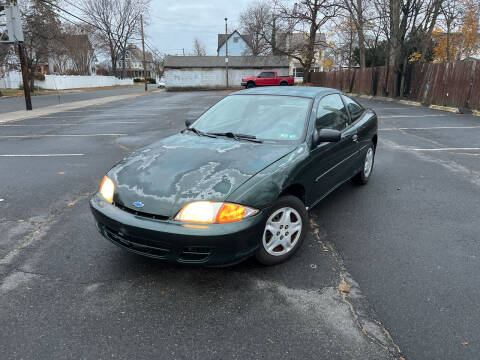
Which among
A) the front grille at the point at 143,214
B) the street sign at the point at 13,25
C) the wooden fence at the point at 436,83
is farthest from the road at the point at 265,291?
the street sign at the point at 13,25

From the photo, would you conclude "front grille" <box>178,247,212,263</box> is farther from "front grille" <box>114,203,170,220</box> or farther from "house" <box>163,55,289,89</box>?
"house" <box>163,55,289,89</box>

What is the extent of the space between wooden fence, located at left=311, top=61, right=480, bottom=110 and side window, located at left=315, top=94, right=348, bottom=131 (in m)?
13.6

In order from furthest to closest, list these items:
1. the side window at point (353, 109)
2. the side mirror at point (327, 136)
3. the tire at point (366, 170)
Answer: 1. the tire at point (366, 170)
2. the side window at point (353, 109)
3. the side mirror at point (327, 136)

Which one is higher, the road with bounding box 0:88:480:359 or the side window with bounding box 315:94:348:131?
the side window with bounding box 315:94:348:131

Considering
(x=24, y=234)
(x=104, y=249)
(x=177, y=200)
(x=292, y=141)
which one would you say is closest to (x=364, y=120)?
(x=292, y=141)

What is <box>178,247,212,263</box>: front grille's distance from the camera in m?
2.62

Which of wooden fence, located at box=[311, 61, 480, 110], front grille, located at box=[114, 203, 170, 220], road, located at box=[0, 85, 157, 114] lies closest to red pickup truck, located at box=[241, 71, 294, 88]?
wooden fence, located at box=[311, 61, 480, 110]

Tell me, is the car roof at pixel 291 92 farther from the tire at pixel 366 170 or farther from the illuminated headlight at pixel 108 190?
the illuminated headlight at pixel 108 190

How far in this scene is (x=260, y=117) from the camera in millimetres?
3934

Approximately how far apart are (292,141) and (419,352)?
204cm

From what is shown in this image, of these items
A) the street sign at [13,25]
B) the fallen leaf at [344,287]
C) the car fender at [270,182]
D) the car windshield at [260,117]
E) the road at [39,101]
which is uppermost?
the street sign at [13,25]

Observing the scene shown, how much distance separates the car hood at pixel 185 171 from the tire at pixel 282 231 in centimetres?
39

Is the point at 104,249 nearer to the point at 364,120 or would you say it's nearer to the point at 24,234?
the point at 24,234

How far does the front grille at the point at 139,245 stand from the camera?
8.80 ft
